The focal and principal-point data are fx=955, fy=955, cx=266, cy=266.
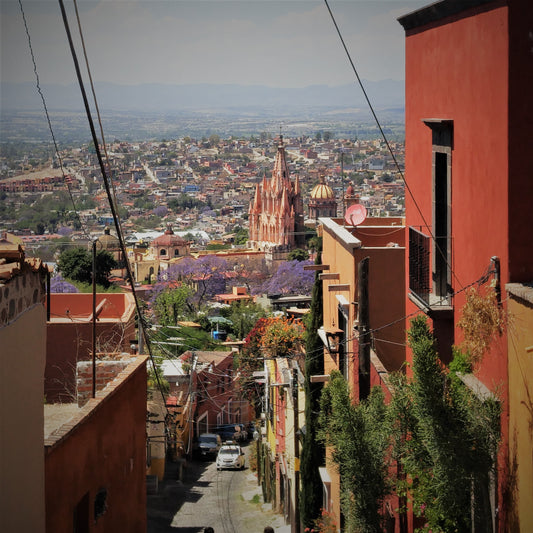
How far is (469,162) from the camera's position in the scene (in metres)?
6.93

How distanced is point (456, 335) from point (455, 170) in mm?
1267

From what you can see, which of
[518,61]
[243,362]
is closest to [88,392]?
[518,61]

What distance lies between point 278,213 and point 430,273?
155 meters

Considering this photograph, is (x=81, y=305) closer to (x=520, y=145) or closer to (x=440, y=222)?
(x=440, y=222)

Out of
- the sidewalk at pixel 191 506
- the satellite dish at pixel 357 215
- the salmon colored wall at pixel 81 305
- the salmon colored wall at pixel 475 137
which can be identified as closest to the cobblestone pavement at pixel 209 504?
the sidewalk at pixel 191 506

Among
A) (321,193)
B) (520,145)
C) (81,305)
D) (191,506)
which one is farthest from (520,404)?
(321,193)

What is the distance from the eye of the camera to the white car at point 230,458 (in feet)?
98.8

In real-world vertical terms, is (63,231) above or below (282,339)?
below

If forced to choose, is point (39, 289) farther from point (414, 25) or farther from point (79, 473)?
point (414, 25)

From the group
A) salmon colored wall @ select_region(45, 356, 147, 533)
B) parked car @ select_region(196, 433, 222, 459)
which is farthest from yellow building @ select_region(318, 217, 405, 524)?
parked car @ select_region(196, 433, 222, 459)

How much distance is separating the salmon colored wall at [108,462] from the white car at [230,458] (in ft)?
66.1

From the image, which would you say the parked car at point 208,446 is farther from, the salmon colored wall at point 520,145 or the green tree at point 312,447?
the salmon colored wall at point 520,145

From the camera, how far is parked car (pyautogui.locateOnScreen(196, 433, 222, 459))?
108 ft

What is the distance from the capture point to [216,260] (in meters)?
100
